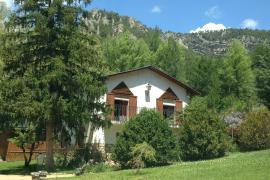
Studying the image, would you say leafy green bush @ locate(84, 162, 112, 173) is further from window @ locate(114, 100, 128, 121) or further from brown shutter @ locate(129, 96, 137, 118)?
brown shutter @ locate(129, 96, 137, 118)

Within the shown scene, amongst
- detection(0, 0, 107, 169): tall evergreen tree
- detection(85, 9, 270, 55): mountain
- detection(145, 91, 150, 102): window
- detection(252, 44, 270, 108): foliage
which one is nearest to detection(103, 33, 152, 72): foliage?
detection(252, 44, 270, 108): foliage

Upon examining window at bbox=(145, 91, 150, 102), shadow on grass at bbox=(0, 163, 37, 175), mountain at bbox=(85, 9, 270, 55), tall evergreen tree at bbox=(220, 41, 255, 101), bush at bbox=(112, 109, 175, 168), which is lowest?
shadow on grass at bbox=(0, 163, 37, 175)

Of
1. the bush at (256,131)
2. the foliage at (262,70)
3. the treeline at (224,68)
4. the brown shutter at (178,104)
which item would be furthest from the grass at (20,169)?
the foliage at (262,70)

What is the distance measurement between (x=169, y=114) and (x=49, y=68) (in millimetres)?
16406

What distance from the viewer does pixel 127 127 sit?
27.2 meters

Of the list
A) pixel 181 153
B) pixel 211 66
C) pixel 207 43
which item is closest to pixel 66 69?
pixel 181 153

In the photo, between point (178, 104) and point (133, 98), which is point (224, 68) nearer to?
point (178, 104)

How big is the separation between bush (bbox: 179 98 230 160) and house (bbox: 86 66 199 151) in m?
7.03

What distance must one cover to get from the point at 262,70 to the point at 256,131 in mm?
34281

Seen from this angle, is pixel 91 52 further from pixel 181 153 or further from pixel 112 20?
pixel 112 20

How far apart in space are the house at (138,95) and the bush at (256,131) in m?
6.31

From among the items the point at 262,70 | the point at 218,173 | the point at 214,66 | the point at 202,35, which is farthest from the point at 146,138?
the point at 202,35

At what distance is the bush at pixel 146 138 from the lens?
26.3 metres

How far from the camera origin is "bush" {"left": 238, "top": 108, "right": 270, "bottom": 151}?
30641mm
